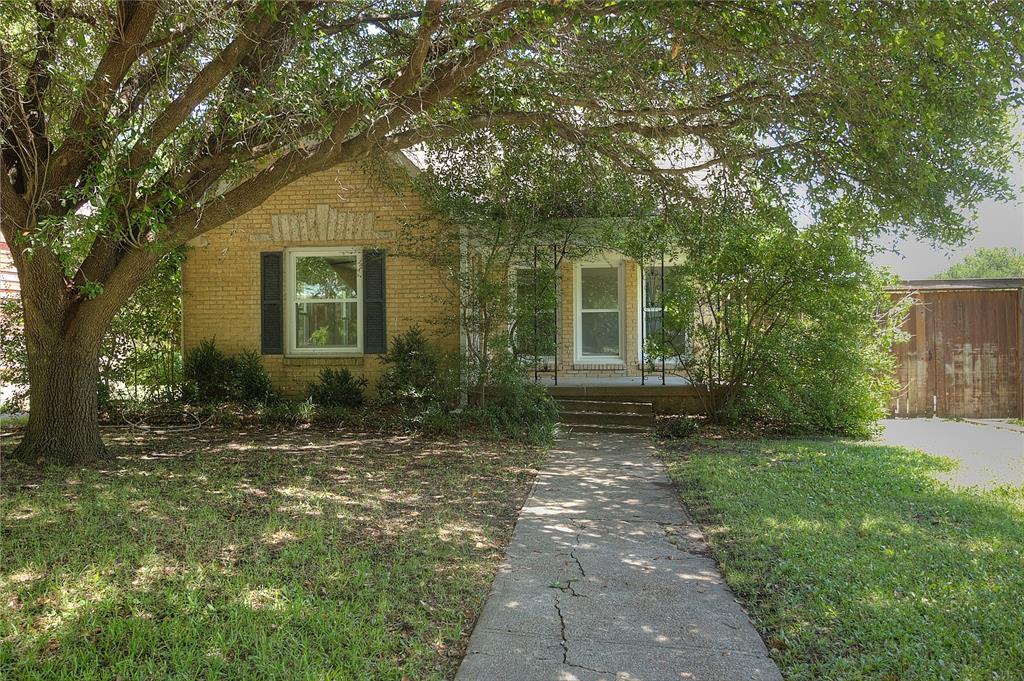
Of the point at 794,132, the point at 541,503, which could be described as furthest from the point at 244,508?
the point at 794,132

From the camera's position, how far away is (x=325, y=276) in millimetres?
12031

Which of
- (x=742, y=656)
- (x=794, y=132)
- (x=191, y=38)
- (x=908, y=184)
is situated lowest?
(x=742, y=656)

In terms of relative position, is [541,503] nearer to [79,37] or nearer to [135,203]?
[135,203]

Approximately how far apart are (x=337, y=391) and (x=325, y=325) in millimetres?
1361

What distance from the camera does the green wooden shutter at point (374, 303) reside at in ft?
38.1

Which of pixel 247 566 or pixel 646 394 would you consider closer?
pixel 247 566

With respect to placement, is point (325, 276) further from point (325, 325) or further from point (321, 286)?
point (325, 325)

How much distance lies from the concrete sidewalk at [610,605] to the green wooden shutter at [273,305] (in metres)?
7.03

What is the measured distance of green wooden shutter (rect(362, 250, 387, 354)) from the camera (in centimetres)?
1162

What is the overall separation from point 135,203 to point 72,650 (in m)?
4.48

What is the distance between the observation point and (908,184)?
6.46 meters

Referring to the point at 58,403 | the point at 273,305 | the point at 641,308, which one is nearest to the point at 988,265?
the point at 641,308

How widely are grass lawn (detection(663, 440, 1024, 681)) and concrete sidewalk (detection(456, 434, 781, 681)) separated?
206mm

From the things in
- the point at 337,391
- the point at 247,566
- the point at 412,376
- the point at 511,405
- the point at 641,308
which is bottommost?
the point at 247,566
